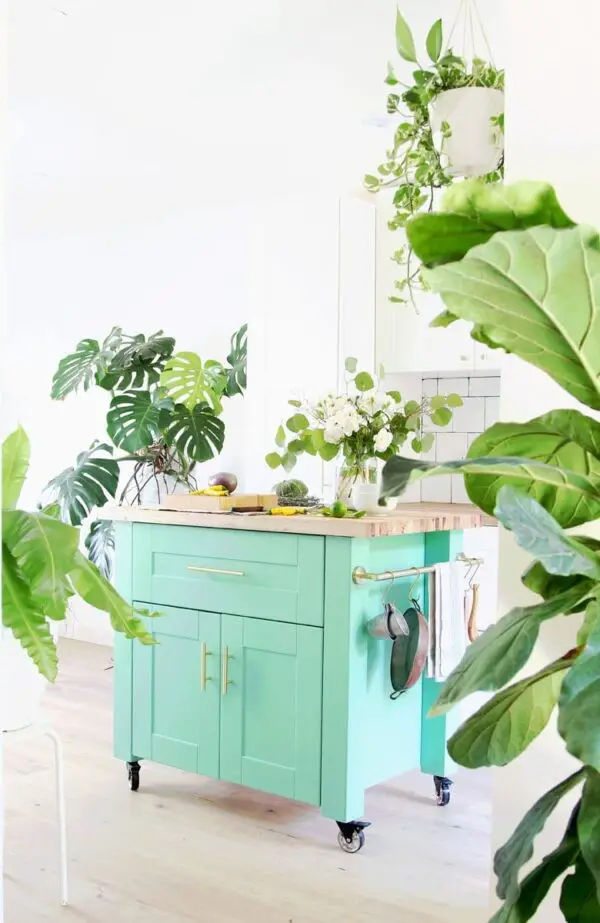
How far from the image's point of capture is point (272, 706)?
2955 mm

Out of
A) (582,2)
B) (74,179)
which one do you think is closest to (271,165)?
(74,179)

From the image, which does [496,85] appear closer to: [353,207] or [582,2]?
[582,2]

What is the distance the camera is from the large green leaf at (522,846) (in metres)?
0.95

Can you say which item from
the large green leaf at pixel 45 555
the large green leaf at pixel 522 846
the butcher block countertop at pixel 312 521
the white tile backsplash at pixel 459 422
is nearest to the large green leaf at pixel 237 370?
the white tile backsplash at pixel 459 422

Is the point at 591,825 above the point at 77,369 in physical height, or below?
below

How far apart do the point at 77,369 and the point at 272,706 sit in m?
2.67

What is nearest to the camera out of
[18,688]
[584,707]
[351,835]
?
[584,707]

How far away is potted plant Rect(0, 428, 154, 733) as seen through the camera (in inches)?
73.5

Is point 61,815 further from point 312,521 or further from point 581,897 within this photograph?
point 581,897

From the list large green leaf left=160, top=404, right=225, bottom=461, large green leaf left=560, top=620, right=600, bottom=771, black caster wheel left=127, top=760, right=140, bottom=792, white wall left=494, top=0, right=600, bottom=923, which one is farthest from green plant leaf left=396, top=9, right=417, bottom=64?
large green leaf left=160, top=404, right=225, bottom=461

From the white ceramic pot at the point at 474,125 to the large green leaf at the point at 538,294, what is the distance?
3.99 ft

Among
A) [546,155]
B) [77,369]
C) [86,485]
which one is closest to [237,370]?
[77,369]

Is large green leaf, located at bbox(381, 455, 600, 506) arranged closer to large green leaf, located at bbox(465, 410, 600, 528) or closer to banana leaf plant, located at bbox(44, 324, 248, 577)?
large green leaf, located at bbox(465, 410, 600, 528)

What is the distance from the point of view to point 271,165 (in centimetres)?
495
